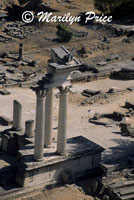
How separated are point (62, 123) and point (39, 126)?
1.40m

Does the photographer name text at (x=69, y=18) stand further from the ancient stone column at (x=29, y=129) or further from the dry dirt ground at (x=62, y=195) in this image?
the dry dirt ground at (x=62, y=195)

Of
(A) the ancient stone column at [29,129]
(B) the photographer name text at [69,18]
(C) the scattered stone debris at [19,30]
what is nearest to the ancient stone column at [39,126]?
(A) the ancient stone column at [29,129]

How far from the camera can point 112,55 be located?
58.7m

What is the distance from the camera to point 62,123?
102 ft

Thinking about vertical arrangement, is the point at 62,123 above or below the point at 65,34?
above

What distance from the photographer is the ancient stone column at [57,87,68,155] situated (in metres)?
30.8

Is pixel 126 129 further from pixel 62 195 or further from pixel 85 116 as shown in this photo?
pixel 62 195

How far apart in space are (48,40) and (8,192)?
38.4 meters

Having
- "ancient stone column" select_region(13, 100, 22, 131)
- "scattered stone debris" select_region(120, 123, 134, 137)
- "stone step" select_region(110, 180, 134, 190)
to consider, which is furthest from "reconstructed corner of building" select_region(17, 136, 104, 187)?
"scattered stone debris" select_region(120, 123, 134, 137)

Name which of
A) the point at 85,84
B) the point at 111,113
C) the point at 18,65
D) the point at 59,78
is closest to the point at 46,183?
the point at 59,78

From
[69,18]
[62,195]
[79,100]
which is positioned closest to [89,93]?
[79,100]

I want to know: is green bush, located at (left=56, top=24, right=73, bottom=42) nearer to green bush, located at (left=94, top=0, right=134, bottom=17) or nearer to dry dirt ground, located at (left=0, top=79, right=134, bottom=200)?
green bush, located at (left=94, top=0, right=134, bottom=17)

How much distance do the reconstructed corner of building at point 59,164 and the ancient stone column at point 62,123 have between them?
0.46m

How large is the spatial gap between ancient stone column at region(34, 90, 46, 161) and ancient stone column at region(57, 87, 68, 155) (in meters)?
1.12
